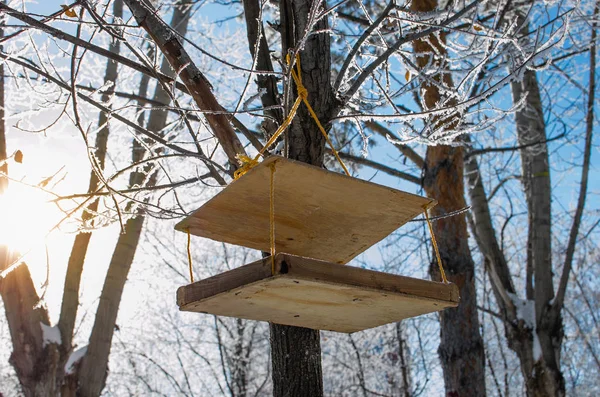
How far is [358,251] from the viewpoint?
2.04 meters

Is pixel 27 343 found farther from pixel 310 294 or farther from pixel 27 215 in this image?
→ pixel 310 294

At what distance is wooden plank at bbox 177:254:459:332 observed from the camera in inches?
53.7

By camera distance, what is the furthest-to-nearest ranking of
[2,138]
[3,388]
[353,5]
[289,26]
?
[3,388]
[353,5]
[2,138]
[289,26]

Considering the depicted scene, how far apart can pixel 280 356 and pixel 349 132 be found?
3.64 metres

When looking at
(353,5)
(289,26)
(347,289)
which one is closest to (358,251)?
(347,289)

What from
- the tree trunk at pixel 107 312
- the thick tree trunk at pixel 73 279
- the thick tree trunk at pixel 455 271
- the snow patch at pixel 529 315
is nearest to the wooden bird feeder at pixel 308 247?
the thick tree trunk at pixel 455 271

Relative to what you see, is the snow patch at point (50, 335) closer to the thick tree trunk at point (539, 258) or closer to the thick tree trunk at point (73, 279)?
the thick tree trunk at point (73, 279)

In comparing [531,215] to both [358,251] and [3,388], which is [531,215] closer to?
[358,251]

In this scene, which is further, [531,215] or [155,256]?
[155,256]

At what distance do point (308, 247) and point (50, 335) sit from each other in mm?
2759

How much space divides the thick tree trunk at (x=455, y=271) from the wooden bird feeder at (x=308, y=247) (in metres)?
2.23

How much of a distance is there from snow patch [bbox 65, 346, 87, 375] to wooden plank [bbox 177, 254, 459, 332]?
2.72 meters

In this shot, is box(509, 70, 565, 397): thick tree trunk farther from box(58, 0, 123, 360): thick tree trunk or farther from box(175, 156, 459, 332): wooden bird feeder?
box(58, 0, 123, 360): thick tree trunk

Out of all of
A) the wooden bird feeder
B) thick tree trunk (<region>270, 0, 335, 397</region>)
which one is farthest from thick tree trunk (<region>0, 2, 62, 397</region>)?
the wooden bird feeder
